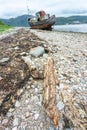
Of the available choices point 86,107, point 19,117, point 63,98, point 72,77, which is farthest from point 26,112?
point 72,77

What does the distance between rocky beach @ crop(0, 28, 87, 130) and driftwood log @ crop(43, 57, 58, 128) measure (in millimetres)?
165

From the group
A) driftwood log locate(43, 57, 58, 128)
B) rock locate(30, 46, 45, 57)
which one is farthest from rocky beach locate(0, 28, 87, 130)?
driftwood log locate(43, 57, 58, 128)

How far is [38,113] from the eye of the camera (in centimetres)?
825

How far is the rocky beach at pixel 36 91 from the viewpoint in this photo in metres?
7.90

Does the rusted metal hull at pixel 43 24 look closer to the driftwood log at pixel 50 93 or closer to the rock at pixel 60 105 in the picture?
the driftwood log at pixel 50 93

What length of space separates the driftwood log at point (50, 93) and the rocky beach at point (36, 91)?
0.54 ft

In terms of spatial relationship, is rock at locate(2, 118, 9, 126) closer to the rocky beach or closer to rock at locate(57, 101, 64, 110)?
the rocky beach

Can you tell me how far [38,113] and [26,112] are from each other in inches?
15.8

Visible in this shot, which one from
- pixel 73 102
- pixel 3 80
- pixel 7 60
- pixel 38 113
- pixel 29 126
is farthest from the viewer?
pixel 7 60

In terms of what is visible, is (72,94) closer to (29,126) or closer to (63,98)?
(63,98)

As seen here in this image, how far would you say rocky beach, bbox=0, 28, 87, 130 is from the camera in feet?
25.9

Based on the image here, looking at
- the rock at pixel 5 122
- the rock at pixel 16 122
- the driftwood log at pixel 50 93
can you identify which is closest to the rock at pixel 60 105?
the driftwood log at pixel 50 93

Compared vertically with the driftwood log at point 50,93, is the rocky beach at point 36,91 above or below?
below

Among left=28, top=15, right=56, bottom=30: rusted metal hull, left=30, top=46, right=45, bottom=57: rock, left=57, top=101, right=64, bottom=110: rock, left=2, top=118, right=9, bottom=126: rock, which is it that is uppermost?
left=57, top=101, right=64, bottom=110: rock
